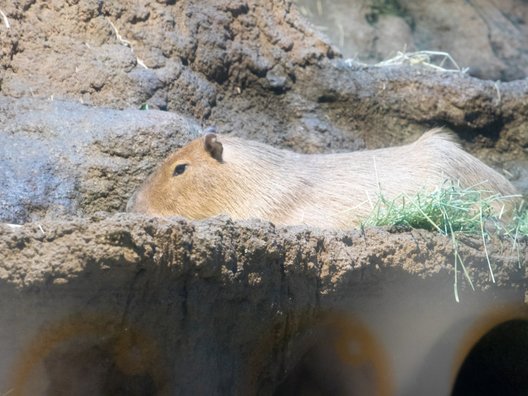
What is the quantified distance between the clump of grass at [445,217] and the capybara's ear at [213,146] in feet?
4.07

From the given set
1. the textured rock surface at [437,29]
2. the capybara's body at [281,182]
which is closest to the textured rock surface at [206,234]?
the textured rock surface at [437,29]

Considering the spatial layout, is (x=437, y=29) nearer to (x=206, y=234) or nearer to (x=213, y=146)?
(x=213, y=146)

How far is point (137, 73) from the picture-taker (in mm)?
7898

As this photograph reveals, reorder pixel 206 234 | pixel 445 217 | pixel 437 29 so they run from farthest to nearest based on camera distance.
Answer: pixel 437 29, pixel 445 217, pixel 206 234

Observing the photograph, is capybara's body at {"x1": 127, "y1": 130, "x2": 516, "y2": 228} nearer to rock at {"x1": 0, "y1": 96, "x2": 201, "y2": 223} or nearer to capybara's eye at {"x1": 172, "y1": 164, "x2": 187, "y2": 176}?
capybara's eye at {"x1": 172, "y1": 164, "x2": 187, "y2": 176}

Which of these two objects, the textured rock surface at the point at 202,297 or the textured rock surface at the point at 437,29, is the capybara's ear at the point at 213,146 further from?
the textured rock surface at the point at 437,29

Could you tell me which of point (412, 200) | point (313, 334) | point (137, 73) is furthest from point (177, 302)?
point (137, 73)

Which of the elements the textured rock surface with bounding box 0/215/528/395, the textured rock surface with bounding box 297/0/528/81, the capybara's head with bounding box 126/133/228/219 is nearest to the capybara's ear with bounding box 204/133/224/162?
the capybara's head with bounding box 126/133/228/219

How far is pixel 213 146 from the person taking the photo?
6.86m

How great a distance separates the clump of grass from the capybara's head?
4.03ft

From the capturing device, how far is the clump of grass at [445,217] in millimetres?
5867

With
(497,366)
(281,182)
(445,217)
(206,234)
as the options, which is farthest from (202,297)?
(497,366)

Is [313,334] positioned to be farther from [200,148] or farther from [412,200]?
[200,148]

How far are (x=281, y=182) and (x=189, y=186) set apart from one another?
0.66 metres
